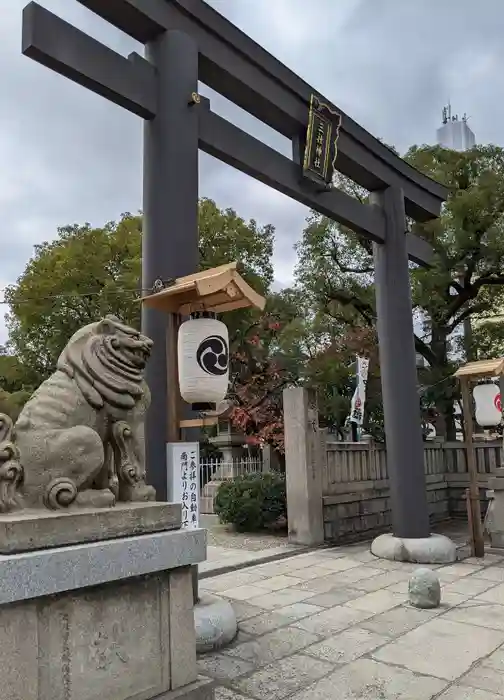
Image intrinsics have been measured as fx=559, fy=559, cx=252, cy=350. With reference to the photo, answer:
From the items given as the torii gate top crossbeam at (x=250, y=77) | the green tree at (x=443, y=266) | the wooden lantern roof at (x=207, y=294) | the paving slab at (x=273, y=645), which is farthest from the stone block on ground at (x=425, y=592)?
the green tree at (x=443, y=266)

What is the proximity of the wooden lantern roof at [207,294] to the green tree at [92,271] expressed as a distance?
34.9ft

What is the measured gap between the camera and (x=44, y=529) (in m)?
2.38

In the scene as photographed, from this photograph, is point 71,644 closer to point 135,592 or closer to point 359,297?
point 135,592

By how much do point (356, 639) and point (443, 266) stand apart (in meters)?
9.60

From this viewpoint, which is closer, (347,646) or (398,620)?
(347,646)

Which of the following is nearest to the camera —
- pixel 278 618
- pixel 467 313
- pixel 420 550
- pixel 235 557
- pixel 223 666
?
pixel 223 666

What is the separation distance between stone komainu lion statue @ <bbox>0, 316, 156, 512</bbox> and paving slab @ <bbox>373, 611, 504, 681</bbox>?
2089mm

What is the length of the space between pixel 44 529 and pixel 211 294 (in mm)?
1954

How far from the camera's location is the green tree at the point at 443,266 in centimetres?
1193

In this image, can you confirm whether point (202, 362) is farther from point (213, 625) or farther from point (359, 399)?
point (359, 399)

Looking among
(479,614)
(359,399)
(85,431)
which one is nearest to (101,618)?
(85,431)

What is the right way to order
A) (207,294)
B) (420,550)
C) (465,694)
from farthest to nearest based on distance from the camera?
(420,550), (207,294), (465,694)

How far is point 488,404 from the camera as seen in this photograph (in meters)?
7.51

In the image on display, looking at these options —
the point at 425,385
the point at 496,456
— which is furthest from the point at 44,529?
the point at 425,385
